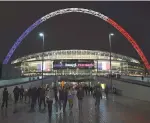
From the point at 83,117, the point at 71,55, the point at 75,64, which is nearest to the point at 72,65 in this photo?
the point at 75,64

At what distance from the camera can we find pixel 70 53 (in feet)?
534

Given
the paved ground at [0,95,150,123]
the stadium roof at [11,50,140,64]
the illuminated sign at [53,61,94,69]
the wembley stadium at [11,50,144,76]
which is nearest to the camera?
the paved ground at [0,95,150,123]

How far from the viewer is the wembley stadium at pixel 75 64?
137125 millimetres

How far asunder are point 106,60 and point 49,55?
35.0 metres

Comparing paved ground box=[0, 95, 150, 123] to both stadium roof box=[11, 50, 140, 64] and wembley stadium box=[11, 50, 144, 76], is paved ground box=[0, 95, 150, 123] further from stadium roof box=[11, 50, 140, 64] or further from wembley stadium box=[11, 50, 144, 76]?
A: stadium roof box=[11, 50, 140, 64]

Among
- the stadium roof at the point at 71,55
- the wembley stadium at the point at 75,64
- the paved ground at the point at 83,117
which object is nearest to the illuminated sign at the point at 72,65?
the wembley stadium at the point at 75,64

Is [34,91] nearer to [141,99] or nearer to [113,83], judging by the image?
[141,99]

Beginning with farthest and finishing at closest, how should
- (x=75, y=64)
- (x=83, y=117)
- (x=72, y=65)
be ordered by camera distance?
1. (x=75, y=64)
2. (x=72, y=65)
3. (x=83, y=117)

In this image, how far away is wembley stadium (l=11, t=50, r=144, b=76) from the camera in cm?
13712

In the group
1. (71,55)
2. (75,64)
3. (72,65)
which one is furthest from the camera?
(71,55)

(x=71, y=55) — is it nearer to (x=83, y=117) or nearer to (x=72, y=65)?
(x=72, y=65)

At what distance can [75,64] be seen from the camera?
458ft

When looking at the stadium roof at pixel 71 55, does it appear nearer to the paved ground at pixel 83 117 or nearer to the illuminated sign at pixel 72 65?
the illuminated sign at pixel 72 65

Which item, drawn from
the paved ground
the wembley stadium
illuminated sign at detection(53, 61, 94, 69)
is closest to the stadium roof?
the wembley stadium
